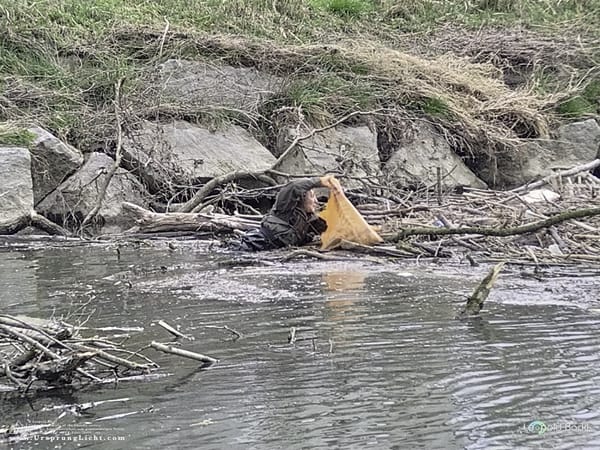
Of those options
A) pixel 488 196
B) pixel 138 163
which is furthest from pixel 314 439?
pixel 138 163

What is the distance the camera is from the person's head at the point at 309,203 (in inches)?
437

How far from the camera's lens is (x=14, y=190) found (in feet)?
43.8

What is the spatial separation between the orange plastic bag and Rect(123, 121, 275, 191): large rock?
398 cm

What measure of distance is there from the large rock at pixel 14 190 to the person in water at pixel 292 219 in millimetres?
3734

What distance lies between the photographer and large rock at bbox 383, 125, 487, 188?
51.8ft

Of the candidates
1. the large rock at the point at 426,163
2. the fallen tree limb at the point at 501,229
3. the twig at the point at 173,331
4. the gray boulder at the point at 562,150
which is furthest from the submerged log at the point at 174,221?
the gray boulder at the point at 562,150

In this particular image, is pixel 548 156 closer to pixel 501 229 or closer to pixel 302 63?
pixel 302 63

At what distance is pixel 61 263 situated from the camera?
1113 centimetres

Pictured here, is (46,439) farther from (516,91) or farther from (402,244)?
(516,91)

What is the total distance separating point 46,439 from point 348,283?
15.6 ft

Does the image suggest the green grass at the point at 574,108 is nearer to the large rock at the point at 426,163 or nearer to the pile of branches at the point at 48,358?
the large rock at the point at 426,163

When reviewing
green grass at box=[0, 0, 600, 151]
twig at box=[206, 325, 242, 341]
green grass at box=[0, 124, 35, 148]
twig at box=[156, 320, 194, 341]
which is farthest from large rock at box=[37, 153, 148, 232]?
twig at box=[156, 320, 194, 341]

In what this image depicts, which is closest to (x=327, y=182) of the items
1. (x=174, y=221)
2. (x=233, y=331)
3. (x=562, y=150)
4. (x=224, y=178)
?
(x=174, y=221)

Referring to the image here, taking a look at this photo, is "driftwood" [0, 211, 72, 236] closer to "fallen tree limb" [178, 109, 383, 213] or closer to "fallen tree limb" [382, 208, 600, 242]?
"fallen tree limb" [178, 109, 383, 213]
